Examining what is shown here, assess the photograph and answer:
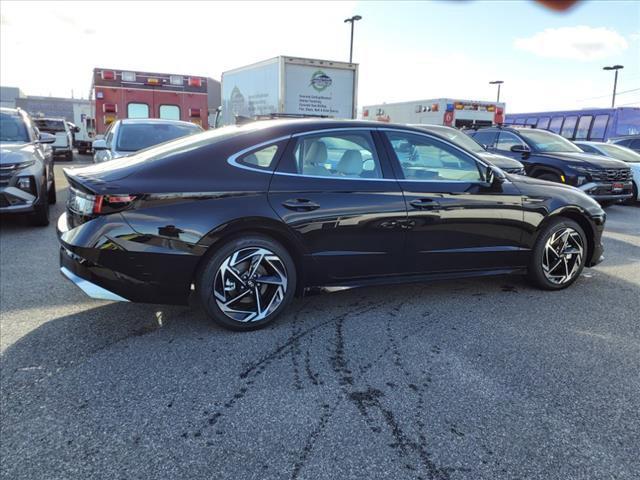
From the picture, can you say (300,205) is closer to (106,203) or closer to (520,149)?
(106,203)

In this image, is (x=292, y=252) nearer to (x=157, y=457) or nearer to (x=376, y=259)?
(x=376, y=259)

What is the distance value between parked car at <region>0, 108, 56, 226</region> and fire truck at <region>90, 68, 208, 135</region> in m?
7.18

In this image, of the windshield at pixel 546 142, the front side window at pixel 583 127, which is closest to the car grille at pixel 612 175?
the windshield at pixel 546 142

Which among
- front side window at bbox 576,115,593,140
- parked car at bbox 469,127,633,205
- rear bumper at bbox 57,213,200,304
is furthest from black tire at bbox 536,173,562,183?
front side window at bbox 576,115,593,140

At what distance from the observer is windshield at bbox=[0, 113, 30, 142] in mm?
7230

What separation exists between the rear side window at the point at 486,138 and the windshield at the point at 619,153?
3227mm

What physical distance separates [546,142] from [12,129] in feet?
32.0

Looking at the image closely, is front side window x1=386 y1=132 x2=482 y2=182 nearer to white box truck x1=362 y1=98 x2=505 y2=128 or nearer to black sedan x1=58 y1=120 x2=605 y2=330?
black sedan x1=58 y1=120 x2=605 y2=330

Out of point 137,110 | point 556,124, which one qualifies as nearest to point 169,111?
point 137,110

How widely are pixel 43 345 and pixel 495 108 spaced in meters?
24.4

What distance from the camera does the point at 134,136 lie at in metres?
7.66

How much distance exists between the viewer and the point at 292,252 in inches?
146

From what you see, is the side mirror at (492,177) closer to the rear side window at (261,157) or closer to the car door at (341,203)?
Result: the car door at (341,203)

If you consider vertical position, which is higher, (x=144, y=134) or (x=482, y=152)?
(x=144, y=134)
